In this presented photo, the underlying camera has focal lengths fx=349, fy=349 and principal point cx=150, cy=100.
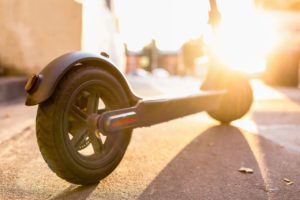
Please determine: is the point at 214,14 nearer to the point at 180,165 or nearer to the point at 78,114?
the point at 180,165

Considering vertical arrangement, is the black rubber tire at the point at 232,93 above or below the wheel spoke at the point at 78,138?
below

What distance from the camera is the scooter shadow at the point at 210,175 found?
6.11 ft

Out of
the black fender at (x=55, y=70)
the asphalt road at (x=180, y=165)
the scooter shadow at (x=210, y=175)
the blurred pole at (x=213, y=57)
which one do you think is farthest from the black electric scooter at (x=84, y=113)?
the blurred pole at (x=213, y=57)

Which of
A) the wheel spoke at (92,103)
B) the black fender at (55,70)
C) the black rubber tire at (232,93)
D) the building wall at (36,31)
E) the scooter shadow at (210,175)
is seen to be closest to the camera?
the black fender at (55,70)

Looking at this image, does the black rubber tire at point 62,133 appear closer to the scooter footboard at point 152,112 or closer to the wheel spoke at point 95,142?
the wheel spoke at point 95,142

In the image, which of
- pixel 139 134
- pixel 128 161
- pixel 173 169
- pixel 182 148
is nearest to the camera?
pixel 173 169

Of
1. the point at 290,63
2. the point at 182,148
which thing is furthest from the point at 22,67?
the point at 290,63

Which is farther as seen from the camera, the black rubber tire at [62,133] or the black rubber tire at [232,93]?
the black rubber tire at [232,93]

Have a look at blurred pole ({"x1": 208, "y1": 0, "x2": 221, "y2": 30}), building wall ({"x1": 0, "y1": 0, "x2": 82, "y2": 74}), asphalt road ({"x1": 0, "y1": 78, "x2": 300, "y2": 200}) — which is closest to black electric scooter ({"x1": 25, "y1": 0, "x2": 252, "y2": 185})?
asphalt road ({"x1": 0, "y1": 78, "x2": 300, "y2": 200})

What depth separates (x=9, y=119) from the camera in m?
3.66

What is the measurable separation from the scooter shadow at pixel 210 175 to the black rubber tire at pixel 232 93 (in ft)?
1.88

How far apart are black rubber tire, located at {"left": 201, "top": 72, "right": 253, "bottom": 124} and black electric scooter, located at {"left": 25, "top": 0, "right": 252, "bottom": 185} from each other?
4.02 feet

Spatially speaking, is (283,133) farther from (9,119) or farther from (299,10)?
(299,10)

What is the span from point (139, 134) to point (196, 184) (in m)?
1.47
